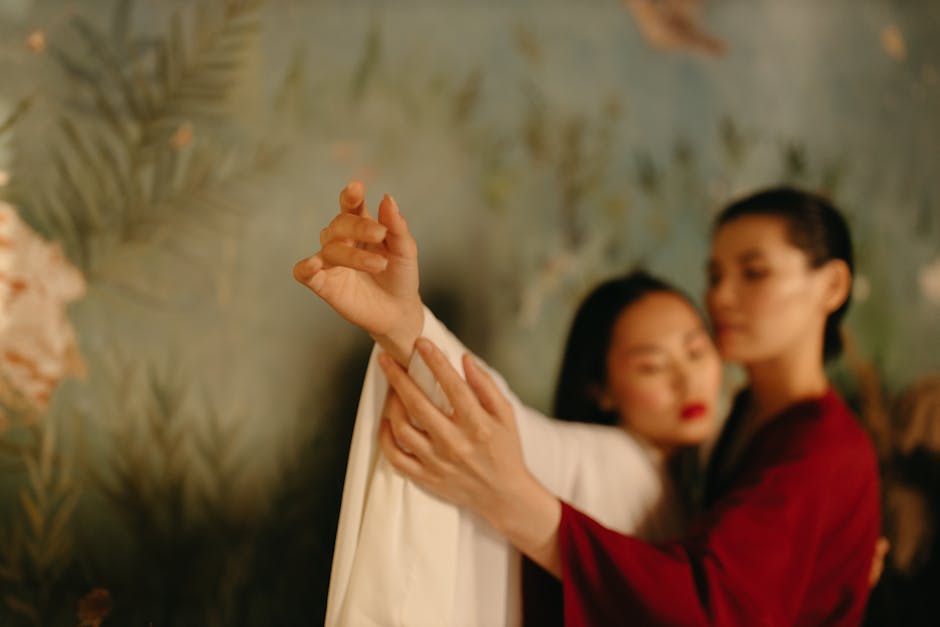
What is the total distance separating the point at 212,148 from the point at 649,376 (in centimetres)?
78

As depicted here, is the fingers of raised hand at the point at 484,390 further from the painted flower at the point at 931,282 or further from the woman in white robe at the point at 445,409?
the painted flower at the point at 931,282

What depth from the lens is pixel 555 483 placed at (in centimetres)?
116

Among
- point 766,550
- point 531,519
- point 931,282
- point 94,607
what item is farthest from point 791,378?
point 94,607

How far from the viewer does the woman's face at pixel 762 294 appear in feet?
4.16

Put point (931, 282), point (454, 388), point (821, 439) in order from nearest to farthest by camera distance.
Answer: point (454, 388), point (821, 439), point (931, 282)

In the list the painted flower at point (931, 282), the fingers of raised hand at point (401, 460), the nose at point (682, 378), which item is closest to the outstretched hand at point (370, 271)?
the fingers of raised hand at point (401, 460)

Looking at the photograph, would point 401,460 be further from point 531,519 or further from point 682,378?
point 682,378

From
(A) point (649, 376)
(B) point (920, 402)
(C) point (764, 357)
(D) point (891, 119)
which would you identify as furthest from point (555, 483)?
(D) point (891, 119)

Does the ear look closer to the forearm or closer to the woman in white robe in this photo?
the woman in white robe

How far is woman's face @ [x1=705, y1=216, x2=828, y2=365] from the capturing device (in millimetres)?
1269

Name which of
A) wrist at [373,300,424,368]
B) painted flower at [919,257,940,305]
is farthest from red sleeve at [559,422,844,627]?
Result: painted flower at [919,257,940,305]

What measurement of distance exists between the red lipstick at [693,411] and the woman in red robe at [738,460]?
123mm

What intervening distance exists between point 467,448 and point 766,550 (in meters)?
0.47

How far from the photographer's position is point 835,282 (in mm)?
1319
